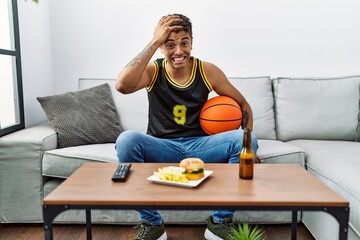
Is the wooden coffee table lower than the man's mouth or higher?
lower

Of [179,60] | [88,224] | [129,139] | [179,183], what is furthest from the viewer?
Answer: [179,60]

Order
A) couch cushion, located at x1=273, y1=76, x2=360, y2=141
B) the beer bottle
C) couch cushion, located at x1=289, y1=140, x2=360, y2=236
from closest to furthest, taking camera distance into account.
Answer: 1. the beer bottle
2. couch cushion, located at x1=289, y1=140, x2=360, y2=236
3. couch cushion, located at x1=273, y1=76, x2=360, y2=141

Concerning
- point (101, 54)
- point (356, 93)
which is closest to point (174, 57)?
point (101, 54)

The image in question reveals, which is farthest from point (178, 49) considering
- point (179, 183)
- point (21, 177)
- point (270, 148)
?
point (21, 177)

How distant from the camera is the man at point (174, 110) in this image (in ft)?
6.20

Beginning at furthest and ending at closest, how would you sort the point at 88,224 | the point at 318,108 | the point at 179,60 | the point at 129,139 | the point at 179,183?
the point at 318,108, the point at 179,60, the point at 129,139, the point at 88,224, the point at 179,183

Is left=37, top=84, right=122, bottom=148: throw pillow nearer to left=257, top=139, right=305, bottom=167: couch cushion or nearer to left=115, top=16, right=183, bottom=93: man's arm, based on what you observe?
left=115, top=16, right=183, bottom=93: man's arm

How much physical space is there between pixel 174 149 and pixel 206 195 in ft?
2.41

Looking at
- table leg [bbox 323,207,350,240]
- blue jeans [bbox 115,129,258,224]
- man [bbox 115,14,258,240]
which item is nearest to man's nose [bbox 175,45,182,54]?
man [bbox 115,14,258,240]

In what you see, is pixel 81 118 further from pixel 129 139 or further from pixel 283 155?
pixel 283 155

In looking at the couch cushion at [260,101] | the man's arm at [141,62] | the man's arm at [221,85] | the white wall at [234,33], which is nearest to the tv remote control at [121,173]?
the man's arm at [141,62]

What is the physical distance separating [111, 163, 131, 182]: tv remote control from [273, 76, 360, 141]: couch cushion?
1.52 m

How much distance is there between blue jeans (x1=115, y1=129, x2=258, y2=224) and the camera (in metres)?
1.86

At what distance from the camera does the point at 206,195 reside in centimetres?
125
